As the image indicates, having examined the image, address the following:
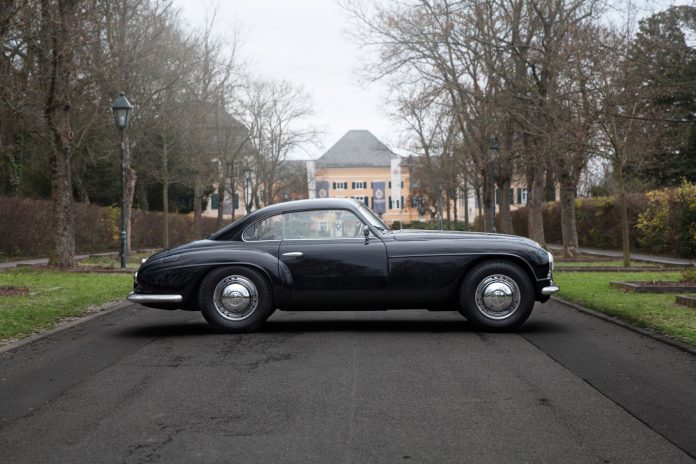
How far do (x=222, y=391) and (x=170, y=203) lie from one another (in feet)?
170

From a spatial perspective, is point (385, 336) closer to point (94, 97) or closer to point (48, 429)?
point (48, 429)

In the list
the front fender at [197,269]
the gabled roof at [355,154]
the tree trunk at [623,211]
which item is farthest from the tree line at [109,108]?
the gabled roof at [355,154]

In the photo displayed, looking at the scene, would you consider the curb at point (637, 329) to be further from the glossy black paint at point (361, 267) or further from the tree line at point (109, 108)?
the tree line at point (109, 108)

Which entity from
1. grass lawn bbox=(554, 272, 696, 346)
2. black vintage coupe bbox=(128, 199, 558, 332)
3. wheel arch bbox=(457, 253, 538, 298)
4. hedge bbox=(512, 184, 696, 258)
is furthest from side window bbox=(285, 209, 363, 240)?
hedge bbox=(512, 184, 696, 258)

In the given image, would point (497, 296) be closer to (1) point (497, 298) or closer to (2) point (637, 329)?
(1) point (497, 298)

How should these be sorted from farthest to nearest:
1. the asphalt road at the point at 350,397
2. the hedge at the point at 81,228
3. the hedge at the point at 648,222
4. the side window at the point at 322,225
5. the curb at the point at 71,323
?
the hedge at the point at 81,228 < the hedge at the point at 648,222 < the side window at the point at 322,225 < the curb at the point at 71,323 < the asphalt road at the point at 350,397

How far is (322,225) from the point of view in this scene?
30.3 ft

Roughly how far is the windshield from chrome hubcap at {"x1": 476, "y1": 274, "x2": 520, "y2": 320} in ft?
4.16

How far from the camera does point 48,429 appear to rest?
486 cm

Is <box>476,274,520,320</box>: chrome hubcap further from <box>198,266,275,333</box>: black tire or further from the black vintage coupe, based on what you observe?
<box>198,266,275,333</box>: black tire

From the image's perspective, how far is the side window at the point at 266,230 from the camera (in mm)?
9219

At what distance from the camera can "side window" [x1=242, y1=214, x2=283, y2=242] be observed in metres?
9.22

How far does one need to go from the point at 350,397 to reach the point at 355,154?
4881 inches

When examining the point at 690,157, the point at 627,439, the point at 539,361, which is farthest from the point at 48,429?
the point at 690,157
